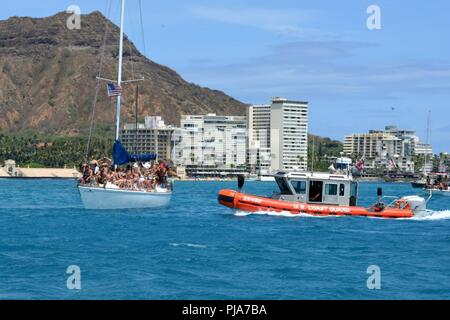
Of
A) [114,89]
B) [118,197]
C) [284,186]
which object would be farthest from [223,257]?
[114,89]

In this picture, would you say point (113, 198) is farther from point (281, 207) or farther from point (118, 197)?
point (281, 207)

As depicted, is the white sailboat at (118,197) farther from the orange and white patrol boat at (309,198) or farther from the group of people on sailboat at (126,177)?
the orange and white patrol boat at (309,198)

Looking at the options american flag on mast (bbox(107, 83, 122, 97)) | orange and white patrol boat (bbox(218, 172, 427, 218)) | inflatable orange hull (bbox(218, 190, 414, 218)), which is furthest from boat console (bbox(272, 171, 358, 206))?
american flag on mast (bbox(107, 83, 122, 97))

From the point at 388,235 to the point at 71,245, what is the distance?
48.2 ft

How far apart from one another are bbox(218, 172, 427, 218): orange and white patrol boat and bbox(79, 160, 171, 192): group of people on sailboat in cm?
757

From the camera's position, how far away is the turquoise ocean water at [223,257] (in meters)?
24.3

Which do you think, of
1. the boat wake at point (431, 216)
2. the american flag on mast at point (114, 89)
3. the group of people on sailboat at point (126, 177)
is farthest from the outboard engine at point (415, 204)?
the american flag on mast at point (114, 89)

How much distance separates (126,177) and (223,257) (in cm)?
2379

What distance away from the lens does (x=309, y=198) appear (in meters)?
48.3

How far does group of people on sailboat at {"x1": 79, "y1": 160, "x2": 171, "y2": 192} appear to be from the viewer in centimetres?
5184

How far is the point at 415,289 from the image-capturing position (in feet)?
82.2
